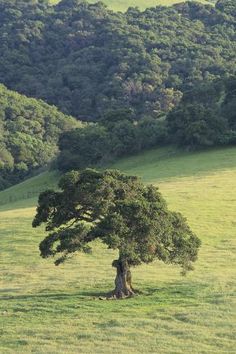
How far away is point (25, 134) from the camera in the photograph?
10381cm

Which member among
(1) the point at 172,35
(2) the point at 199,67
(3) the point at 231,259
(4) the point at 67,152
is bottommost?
(3) the point at 231,259

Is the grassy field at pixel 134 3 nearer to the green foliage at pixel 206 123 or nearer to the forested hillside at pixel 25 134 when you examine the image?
the forested hillside at pixel 25 134

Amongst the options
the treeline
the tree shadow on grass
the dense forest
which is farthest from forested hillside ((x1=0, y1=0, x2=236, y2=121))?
the tree shadow on grass

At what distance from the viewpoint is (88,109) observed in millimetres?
124625

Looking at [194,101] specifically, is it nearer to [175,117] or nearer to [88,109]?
[175,117]

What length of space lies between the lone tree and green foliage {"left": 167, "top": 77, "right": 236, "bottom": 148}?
46.2 metres

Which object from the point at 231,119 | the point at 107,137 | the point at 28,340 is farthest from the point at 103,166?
the point at 28,340

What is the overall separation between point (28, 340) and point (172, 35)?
127m

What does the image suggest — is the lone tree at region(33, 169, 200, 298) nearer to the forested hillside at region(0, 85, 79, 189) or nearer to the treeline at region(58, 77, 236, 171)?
the treeline at region(58, 77, 236, 171)

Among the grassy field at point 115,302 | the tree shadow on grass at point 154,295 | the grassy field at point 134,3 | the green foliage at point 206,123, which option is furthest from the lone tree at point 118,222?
the grassy field at point 134,3

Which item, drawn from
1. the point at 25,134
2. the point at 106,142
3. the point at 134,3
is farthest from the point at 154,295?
the point at 134,3

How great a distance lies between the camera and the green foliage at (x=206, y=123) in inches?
2904

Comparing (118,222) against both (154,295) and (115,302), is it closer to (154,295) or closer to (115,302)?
(115,302)

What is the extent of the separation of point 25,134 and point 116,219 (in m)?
79.1
